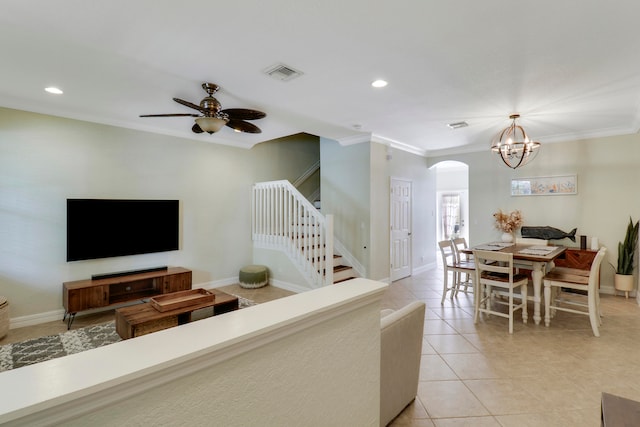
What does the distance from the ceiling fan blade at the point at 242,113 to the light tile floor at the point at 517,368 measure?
284cm

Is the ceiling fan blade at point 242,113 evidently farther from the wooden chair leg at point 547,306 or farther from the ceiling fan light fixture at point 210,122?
the wooden chair leg at point 547,306

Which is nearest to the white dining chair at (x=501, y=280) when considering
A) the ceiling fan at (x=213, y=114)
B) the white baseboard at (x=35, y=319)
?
the ceiling fan at (x=213, y=114)

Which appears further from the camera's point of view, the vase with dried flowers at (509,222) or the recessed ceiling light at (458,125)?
the vase with dried flowers at (509,222)

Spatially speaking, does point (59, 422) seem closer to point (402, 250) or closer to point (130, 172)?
point (130, 172)

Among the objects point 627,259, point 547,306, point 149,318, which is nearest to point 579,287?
point 547,306

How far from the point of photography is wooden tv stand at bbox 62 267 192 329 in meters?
3.58

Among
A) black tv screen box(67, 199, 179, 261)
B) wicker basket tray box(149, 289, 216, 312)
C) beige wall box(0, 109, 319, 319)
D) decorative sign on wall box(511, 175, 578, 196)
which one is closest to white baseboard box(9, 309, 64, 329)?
beige wall box(0, 109, 319, 319)

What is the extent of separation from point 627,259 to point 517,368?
351cm

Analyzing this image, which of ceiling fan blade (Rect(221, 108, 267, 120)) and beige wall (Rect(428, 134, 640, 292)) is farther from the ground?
ceiling fan blade (Rect(221, 108, 267, 120))

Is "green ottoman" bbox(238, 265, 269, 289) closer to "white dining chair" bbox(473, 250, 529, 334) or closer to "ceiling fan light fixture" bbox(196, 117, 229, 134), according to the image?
"ceiling fan light fixture" bbox(196, 117, 229, 134)

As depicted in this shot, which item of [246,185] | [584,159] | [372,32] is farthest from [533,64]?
[246,185]

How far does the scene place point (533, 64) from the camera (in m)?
2.63

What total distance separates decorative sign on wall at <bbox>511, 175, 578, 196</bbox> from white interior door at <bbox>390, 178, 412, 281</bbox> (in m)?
1.91

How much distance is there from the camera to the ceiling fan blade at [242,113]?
119 inches
